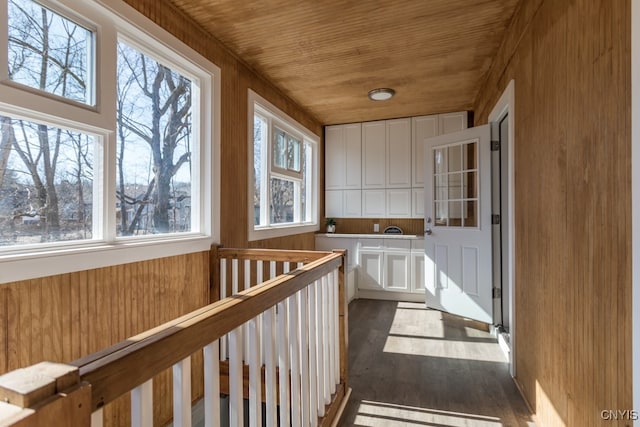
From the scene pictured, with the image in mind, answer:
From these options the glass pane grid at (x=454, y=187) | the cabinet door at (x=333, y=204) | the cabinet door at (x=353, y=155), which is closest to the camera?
the glass pane grid at (x=454, y=187)

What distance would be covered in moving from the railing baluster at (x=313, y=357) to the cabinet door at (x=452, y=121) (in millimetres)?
3521

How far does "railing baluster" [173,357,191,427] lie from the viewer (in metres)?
0.75

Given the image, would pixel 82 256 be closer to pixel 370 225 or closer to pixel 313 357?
pixel 313 357

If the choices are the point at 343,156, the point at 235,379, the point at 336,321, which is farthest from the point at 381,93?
the point at 235,379

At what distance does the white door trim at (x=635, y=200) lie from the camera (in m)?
0.93

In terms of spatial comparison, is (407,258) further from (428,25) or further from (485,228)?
(428,25)

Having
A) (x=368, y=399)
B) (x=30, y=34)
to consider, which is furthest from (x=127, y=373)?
(x=368, y=399)

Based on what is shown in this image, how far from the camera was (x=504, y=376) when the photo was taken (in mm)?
2299

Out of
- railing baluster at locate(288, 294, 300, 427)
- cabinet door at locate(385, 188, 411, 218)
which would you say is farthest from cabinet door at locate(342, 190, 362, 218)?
railing baluster at locate(288, 294, 300, 427)

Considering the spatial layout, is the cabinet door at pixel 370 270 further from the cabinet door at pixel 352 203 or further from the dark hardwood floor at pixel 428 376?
the dark hardwood floor at pixel 428 376

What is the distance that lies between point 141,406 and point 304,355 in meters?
0.87

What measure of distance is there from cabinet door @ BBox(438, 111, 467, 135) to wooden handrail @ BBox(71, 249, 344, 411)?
12.7 ft

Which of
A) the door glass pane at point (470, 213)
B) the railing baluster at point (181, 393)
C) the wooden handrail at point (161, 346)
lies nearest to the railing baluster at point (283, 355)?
the wooden handrail at point (161, 346)

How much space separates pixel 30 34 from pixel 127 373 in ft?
5.28
